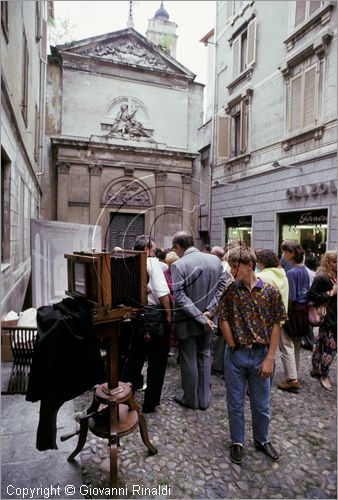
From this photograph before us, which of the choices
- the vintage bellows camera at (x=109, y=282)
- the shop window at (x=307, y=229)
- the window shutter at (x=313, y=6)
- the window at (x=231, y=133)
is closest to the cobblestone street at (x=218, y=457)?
the vintage bellows camera at (x=109, y=282)

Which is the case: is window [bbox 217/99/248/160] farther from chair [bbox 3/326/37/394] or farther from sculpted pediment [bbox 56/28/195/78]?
chair [bbox 3/326/37/394]

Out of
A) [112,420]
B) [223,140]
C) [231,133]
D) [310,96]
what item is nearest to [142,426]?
[112,420]

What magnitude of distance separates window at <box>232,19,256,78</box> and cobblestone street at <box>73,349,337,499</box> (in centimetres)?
1140

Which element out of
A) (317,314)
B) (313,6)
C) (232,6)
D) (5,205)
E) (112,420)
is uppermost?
(232,6)

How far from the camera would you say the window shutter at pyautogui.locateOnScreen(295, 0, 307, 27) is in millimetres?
8570

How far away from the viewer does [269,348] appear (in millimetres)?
2500

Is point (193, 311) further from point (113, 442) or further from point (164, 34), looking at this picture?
point (164, 34)

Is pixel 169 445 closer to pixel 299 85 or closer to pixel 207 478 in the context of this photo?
pixel 207 478

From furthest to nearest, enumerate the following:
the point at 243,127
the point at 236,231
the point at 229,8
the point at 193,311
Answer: the point at 229,8
the point at 243,127
the point at 236,231
the point at 193,311

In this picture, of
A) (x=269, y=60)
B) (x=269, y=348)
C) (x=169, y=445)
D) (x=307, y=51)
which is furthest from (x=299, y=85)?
(x=169, y=445)

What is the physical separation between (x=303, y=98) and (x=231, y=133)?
364cm

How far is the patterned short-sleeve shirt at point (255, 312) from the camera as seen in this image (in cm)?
250

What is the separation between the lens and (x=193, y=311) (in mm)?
3137

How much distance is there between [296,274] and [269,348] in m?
1.75
